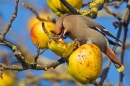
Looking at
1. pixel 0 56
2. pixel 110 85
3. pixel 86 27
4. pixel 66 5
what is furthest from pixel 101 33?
pixel 0 56

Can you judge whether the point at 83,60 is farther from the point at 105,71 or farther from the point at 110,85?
the point at 110,85

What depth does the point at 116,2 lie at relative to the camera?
3273mm

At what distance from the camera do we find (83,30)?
218 cm

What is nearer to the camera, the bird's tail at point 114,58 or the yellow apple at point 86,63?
the yellow apple at point 86,63

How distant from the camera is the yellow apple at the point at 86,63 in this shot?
6.48ft

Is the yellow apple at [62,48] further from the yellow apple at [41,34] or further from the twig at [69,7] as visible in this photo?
the yellow apple at [41,34]

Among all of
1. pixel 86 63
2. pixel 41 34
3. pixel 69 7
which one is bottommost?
pixel 41 34

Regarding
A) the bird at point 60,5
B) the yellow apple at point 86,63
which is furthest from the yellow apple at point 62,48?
the bird at point 60,5

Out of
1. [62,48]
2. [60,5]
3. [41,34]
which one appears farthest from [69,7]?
[41,34]

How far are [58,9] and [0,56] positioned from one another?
2.71 m

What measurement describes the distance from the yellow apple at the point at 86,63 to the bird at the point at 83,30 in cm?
14

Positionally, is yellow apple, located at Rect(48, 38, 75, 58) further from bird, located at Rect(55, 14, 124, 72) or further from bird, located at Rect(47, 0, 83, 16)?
bird, located at Rect(47, 0, 83, 16)

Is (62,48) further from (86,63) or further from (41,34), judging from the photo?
(41,34)

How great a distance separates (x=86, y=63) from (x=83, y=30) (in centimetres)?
26
